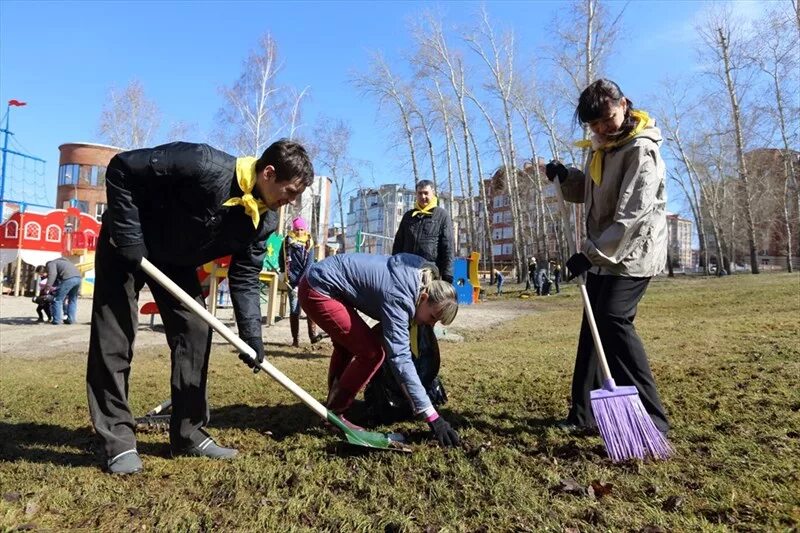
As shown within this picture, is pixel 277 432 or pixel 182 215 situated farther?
pixel 277 432

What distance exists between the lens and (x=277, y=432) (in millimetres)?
3562

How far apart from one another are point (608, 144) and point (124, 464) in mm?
3184

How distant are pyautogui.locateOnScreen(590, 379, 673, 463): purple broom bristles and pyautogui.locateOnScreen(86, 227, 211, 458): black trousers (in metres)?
2.24

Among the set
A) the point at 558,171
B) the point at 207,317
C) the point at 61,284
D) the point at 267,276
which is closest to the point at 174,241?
the point at 207,317

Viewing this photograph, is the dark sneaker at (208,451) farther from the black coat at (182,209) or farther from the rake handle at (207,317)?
the black coat at (182,209)

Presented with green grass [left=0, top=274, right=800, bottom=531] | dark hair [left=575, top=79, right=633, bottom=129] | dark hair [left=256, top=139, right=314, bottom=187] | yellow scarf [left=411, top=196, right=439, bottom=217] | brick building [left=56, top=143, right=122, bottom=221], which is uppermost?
brick building [left=56, top=143, right=122, bottom=221]

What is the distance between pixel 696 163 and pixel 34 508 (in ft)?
138

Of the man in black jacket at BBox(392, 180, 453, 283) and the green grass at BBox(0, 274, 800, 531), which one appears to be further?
the man in black jacket at BBox(392, 180, 453, 283)

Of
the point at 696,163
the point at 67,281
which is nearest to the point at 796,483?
the point at 67,281

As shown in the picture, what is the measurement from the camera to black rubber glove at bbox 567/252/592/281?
3.20 metres

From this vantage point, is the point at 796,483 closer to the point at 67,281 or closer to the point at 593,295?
the point at 593,295

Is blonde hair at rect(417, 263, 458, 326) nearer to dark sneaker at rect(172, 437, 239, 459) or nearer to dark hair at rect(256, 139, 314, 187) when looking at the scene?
dark hair at rect(256, 139, 314, 187)

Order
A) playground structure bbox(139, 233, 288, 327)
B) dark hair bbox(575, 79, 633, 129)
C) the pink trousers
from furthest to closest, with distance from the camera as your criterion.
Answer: playground structure bbox(139, 233, 288, 327) → the pink trousers → dark hair bbox(575, 79, 633, 129)

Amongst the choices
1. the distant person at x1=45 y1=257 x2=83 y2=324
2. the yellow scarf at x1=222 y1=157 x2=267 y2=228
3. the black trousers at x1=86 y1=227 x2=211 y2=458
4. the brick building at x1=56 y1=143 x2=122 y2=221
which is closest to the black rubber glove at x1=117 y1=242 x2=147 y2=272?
the black trousers at x1=86 y1=227 x2=211 y2=458
